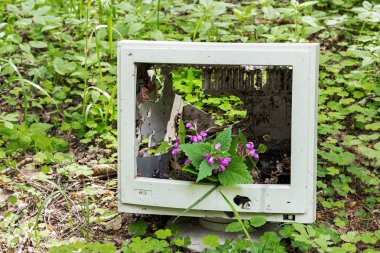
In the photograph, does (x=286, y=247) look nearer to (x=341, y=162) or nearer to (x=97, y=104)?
(x=341, y=162)

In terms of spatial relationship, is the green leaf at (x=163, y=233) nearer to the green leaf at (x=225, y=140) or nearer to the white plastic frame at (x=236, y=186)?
the white plastic frame at (x=236, y=186)

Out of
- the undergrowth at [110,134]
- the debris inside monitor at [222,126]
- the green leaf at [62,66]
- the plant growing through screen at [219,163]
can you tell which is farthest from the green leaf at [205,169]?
the green leaf at [62,66]

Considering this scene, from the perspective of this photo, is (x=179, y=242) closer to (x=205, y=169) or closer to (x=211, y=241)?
(x=211, y=241)

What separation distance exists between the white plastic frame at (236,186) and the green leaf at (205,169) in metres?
0.09

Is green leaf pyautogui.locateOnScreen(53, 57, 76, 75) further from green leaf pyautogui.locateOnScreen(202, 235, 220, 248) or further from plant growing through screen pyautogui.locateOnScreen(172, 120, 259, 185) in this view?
green leaf pyautogui.locateOnScreen(202, 235, 220, 248)

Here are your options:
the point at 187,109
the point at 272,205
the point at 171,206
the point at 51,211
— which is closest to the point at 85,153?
the point at 51,211

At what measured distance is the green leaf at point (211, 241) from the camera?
8.68 ft

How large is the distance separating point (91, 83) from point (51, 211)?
4.54 feet

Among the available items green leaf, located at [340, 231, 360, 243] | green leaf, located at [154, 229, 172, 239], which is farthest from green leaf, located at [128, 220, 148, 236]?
green leaf, located at [340, 231, 360, 243]

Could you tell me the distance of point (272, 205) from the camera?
258cm

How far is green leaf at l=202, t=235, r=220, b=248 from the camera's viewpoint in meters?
2.64

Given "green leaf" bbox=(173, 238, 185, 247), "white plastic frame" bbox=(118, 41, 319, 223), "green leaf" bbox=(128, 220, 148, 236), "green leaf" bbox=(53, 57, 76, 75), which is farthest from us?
"green leaf" bbox=(53, 57, 76, 75)

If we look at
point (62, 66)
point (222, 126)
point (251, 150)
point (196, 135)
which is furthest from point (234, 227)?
point (62, 66)

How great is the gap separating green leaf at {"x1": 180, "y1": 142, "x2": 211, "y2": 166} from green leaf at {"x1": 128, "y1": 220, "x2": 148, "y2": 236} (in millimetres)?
455
